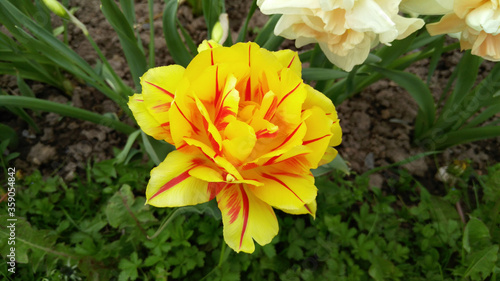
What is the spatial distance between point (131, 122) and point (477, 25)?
1.12 m

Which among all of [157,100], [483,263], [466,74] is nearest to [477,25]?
[157,100]

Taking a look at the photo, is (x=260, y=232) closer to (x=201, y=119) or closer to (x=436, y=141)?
(x=201, y=119)

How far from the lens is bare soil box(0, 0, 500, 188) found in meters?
1.28

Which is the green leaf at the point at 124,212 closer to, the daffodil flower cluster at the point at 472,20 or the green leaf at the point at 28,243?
the green leaf at the point at 28,243

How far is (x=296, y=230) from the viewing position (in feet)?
3.53

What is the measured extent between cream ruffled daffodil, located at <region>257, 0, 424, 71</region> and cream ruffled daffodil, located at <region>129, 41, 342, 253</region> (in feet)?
0.24

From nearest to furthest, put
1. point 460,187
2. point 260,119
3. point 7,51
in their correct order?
point 260,119 < point 7,51 < point 460,187

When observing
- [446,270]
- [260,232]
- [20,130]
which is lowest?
[446,270]

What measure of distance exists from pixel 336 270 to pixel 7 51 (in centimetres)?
116

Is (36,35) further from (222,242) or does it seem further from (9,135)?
(222,242)

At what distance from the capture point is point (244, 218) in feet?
1.96

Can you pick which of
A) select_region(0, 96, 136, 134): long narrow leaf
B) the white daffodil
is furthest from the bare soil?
the white daffodil

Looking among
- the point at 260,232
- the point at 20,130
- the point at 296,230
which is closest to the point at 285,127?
the point at 260,232

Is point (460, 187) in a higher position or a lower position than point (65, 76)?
lower
